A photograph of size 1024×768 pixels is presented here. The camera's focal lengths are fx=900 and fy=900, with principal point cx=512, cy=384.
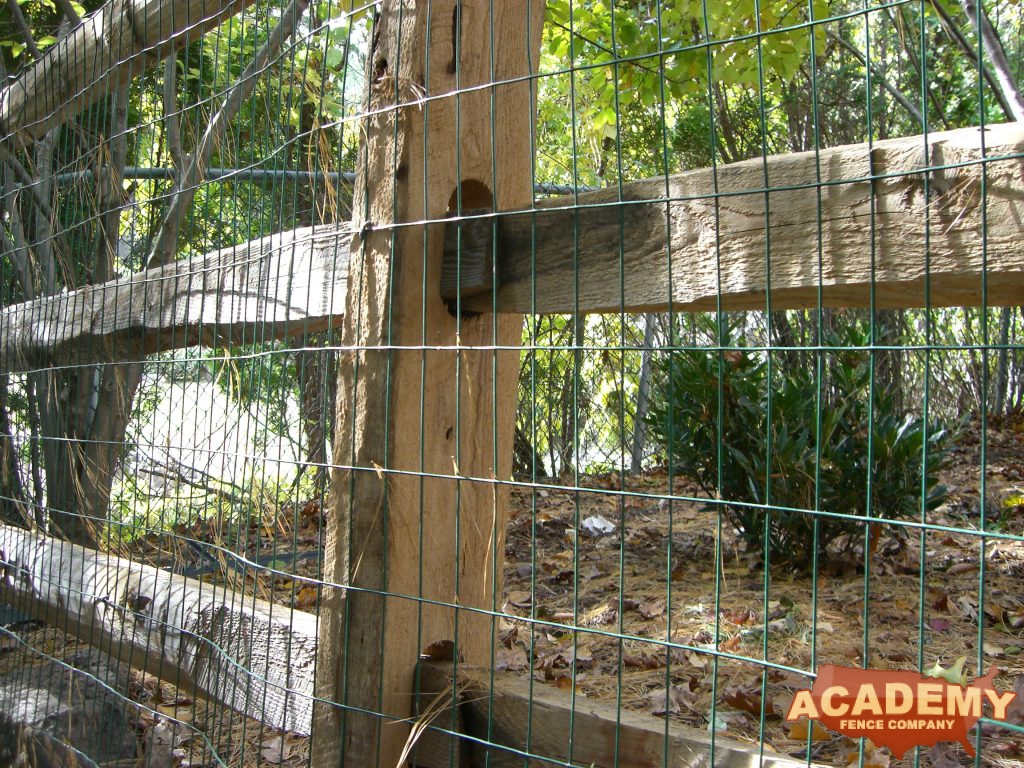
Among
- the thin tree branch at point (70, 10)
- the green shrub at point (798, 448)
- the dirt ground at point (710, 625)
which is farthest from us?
the thin tree branch at point (70, 10)

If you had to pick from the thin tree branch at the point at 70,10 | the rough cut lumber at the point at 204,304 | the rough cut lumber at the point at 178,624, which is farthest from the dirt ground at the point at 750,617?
the thin tree branch at the point at 70,10

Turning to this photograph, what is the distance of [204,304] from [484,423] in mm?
990

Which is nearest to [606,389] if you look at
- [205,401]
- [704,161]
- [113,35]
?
[704,161]

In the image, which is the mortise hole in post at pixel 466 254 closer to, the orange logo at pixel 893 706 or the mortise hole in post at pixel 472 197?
the mortise hole in post at pixel 472 197

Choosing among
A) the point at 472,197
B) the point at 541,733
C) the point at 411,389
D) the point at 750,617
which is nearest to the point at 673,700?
the point at 750,617

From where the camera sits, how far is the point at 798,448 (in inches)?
168

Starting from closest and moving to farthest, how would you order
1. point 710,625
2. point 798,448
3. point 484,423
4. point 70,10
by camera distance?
1. point 484,423
2. point 710,625
3. point 798,448
4. point 70,10

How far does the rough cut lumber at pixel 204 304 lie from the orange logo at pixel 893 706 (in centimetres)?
132

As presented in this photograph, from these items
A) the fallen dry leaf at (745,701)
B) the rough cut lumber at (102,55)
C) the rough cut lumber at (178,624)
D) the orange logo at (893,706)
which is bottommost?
the fallen dry leaf at (745,701)

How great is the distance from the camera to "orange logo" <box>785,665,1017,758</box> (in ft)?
4.09

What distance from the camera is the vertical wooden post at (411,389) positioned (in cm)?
196

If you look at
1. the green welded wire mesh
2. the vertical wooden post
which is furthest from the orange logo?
the vertical wooden post

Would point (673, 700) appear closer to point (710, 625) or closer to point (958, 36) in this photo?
point (710, 625)

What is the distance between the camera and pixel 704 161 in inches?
334
